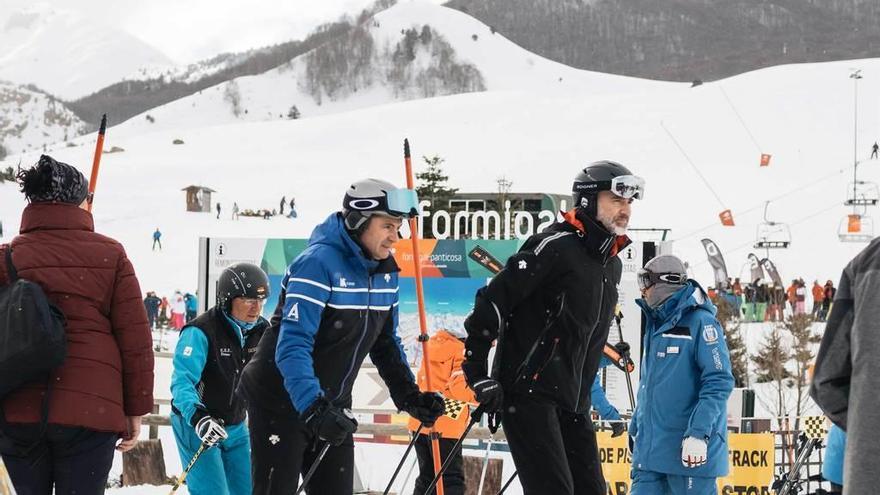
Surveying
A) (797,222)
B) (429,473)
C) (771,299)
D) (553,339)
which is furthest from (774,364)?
(797,222)

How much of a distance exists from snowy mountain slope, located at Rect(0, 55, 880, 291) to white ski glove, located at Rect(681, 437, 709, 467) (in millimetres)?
37365

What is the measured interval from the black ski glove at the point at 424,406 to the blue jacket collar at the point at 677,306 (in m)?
1.71

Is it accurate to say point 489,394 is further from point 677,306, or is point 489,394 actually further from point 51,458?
point 677,306

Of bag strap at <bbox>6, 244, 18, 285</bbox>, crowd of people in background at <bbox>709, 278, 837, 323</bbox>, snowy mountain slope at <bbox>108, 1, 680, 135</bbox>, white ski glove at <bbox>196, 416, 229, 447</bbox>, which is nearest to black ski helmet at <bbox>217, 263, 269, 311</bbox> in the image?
white ski glove at <bbox>196, 416, 229, 447</bbox>

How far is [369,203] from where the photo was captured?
4.91m

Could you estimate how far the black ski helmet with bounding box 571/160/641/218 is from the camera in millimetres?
5148

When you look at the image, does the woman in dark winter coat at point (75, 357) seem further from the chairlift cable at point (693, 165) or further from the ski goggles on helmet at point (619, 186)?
the chairlift cable at point (693, 165)

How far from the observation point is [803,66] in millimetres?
97875

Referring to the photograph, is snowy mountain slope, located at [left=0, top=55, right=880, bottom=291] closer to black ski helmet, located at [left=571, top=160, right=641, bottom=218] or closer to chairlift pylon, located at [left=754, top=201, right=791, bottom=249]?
chairlift pylon, located at [left=754, top=201, right=791, bottom=249]

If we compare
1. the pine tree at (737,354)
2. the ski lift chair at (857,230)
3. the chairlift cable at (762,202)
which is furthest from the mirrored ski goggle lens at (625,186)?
the chairlift cable at (762,202)

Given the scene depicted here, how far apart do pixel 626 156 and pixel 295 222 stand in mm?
25498

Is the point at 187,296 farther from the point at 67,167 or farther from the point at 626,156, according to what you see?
the point at 626,156

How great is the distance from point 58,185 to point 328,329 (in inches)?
47.6

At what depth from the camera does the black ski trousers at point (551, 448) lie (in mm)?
4828
